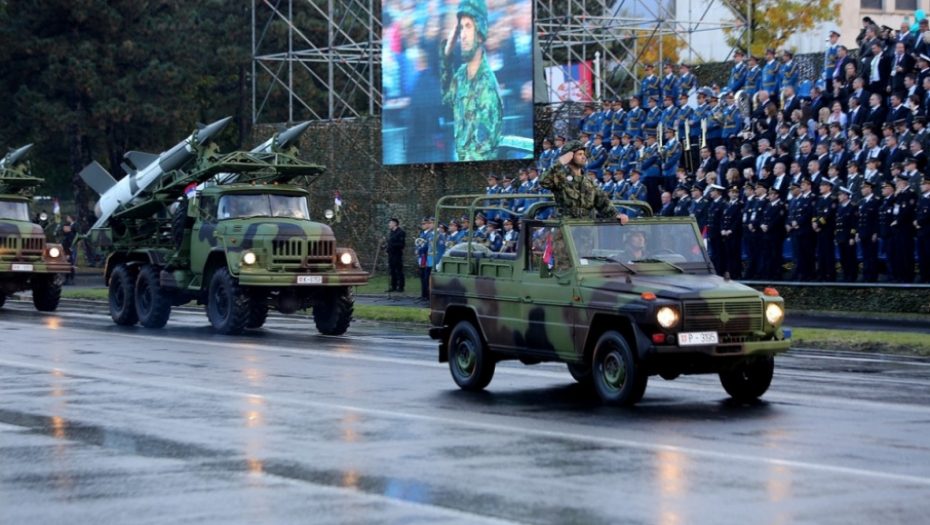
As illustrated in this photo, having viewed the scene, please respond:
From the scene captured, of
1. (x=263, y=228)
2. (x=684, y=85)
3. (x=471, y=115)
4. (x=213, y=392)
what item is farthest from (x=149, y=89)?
(x=213, y=392)

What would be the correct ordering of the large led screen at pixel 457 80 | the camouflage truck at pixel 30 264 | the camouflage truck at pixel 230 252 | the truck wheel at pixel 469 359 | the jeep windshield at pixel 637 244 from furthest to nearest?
1. the large led screen at pixel 457 80
2. the camouflage truck at pixel 30 264
3. the camouflage truck at pixel 230 252
4. the truck wheel at pixel 469 359
5. the jeep windshield at pixel 637 244

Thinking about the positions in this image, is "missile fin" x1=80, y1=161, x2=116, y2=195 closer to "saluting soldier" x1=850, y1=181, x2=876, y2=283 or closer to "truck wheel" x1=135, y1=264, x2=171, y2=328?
"truck wheel" x1=135, y1=264, x2=171, y2=328

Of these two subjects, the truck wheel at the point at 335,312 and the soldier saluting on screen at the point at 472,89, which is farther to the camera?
the soldier saluting on screen at the point at 472,89

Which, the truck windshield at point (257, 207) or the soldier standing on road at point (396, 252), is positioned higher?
the truck windshield at point (257, 207)

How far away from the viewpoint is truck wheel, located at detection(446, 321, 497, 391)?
1566 centimetres

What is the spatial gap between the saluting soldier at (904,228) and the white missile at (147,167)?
1280 cm

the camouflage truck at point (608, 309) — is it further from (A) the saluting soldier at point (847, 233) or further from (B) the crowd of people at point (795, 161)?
(A) the saluting soldier at point (847, 233)

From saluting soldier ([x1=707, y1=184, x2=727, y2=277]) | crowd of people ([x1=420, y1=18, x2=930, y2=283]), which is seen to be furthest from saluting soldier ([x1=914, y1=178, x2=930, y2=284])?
saluting soldier ([x1=707, y1=184, x2=727, y2=277])

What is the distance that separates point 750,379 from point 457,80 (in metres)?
23.4

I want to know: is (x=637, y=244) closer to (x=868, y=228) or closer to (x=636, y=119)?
(x=868, y=228)

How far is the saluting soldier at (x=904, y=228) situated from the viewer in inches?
1019

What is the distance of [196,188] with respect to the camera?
1125 inches

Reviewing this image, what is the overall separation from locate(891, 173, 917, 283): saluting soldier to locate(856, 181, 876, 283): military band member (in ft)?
1.33

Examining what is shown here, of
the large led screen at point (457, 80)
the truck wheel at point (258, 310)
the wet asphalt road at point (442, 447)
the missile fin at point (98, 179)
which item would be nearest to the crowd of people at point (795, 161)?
the large led screen at point (457, 80)
